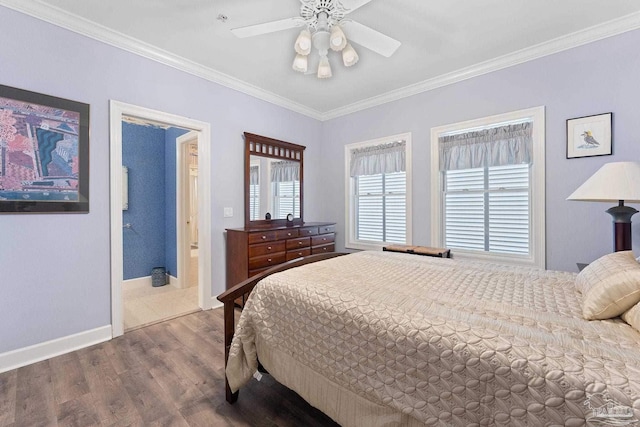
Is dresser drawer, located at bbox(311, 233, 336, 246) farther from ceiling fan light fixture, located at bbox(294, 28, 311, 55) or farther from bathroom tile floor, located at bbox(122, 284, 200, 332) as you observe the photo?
ceiling fan light fixture, located at bbox(294, 28, 311, 55)

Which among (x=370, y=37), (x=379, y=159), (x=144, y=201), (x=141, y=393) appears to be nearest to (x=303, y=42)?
(x=370, y=37)

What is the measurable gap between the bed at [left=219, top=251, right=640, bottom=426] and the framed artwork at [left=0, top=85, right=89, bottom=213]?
5.99 ft

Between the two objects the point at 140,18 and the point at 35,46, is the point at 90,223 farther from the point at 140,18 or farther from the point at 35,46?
the point at 140,18

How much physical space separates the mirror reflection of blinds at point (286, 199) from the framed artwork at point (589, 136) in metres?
3.23

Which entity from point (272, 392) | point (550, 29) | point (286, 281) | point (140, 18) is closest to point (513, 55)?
point (550, 29)

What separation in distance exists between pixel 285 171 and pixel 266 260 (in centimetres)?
145

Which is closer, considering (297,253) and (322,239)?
(297,253)

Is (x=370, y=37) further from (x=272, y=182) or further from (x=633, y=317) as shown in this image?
(x=272, y=182)

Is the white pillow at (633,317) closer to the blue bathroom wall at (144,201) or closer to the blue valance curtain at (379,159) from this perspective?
the blue valance curtain at (379,159)

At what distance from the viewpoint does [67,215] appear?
2361mm

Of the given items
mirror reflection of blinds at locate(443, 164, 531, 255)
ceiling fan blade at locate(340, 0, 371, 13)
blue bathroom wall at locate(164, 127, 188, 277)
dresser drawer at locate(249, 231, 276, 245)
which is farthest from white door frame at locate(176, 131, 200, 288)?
mirror reflection of blinds at locate(443, 164, 531, 255)

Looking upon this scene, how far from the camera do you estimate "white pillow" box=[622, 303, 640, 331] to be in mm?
989

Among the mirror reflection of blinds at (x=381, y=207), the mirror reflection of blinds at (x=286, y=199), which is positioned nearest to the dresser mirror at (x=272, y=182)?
the mirror reflection of blinds at (x=286, y=199)

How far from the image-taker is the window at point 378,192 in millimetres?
3912
